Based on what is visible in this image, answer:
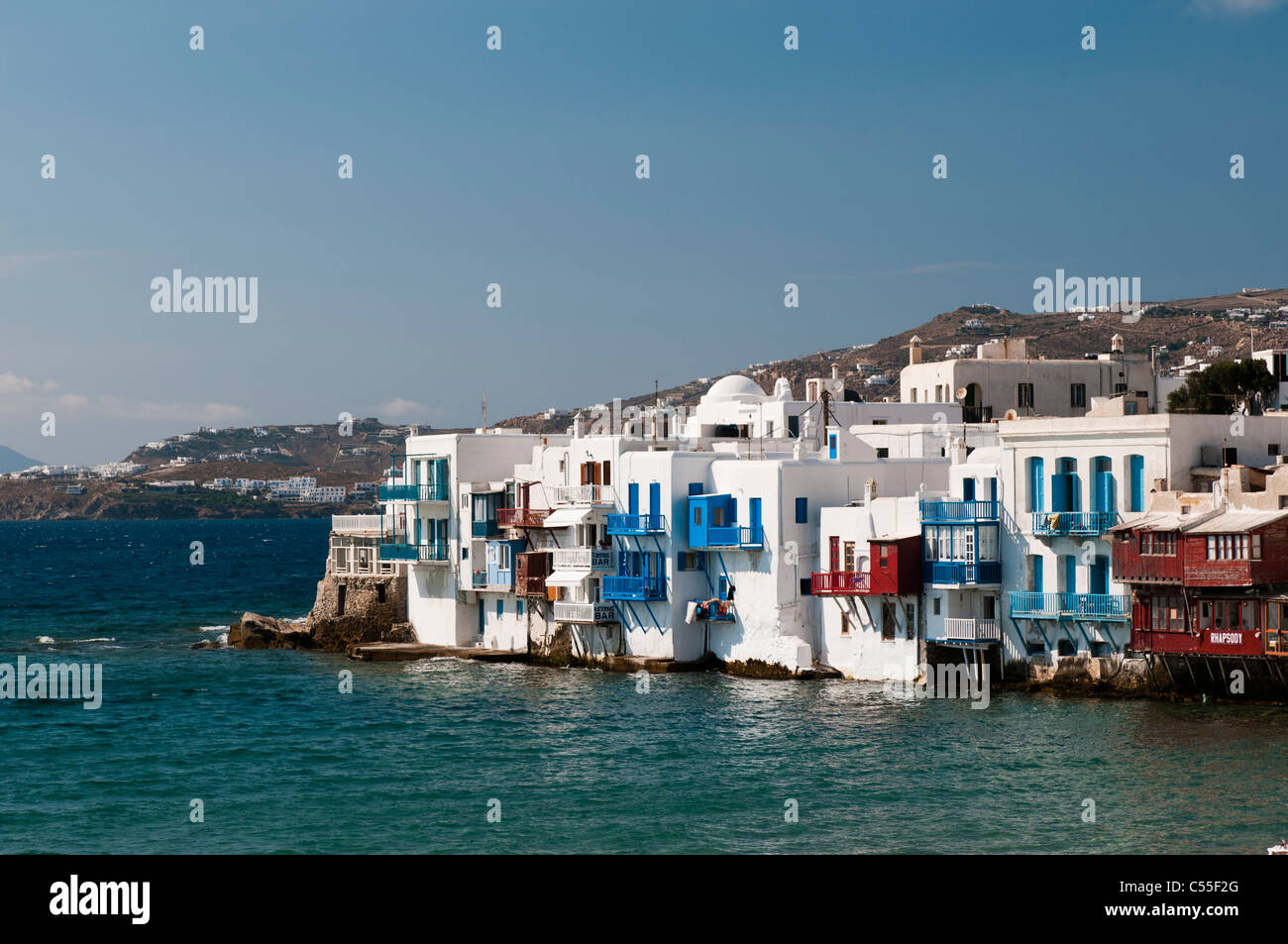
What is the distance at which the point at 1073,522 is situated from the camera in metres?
44.6

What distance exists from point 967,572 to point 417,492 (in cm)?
2556

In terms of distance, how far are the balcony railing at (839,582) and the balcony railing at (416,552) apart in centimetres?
1814

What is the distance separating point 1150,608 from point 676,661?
53.6 feet

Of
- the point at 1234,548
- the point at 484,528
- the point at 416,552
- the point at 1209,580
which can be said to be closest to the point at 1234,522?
the point at 1234,548

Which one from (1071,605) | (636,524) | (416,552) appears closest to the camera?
(1071,605)

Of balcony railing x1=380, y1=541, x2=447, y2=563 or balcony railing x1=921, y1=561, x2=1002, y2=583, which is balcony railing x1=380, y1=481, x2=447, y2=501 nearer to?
balcony railing x1=380, y1=541, x2=447, y2=563

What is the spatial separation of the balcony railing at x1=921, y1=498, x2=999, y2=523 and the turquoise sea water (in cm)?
576

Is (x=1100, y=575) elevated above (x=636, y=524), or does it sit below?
below

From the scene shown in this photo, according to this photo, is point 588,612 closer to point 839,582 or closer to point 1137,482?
point 839,582

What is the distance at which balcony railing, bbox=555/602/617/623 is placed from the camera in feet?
176

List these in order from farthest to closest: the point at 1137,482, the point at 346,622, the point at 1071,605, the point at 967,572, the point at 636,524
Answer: the point at 346,622, the point at 636,524, the point at 967,572, the point at 1071,605, the point at 1137,482

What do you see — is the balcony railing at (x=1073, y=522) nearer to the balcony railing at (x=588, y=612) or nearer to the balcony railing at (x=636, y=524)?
the balcony railing at (x=636, y=524)
